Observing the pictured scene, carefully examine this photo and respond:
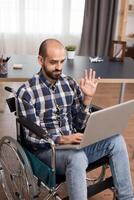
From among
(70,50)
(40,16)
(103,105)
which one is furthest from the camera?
(40,16)

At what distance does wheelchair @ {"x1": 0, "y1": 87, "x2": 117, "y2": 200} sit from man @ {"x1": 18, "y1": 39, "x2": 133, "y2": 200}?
0.05 m

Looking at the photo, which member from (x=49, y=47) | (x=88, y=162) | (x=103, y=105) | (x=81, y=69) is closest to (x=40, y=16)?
(x=103, y=105)

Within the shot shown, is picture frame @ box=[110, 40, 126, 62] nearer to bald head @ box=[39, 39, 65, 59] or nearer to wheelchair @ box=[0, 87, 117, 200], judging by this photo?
wheelchair @ box=[0, 87, 117, 200]

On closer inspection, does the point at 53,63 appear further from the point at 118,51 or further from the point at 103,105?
the point at 103,105

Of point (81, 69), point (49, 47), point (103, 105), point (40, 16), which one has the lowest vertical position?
point (103, 105)

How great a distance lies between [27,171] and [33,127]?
0.22m

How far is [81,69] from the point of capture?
248cm

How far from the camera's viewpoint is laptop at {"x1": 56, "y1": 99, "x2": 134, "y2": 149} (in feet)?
5.01

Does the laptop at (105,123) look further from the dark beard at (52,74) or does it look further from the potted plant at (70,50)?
the potted plant at (70,50)

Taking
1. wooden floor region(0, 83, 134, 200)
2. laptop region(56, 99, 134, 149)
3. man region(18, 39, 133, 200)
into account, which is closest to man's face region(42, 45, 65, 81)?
man region(18, 39, 133, 200)

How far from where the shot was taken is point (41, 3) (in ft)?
14.4

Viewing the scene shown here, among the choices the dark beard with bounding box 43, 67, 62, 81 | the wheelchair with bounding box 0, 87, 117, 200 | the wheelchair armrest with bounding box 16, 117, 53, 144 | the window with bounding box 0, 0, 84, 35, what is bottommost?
the wheelchair with bounding box 0, 87, 117, 200

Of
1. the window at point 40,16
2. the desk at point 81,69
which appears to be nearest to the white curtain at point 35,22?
the window at point 40,16

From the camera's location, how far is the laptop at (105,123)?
5.01 feet
